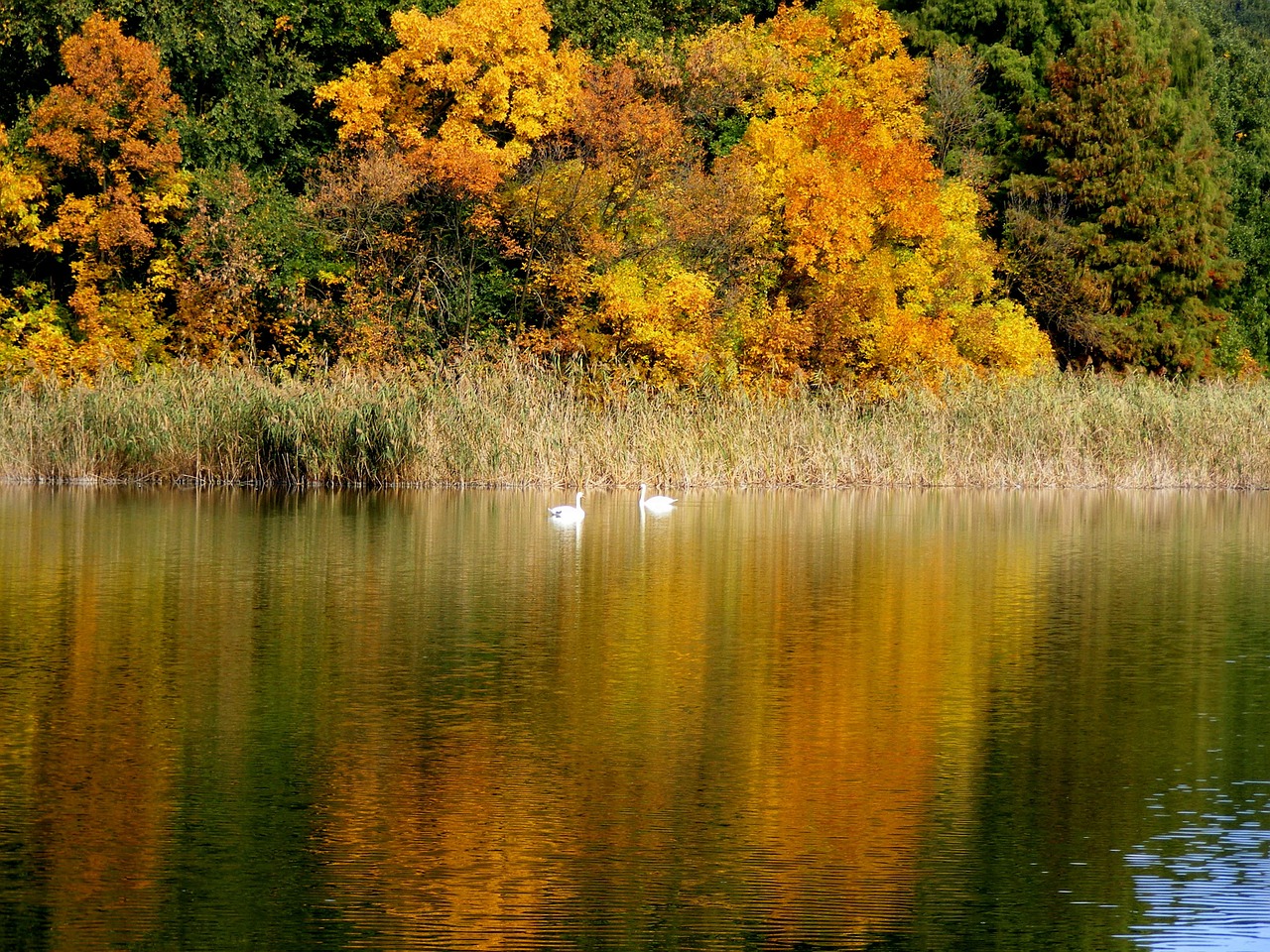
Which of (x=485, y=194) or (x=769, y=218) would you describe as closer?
(x=485, y=194)

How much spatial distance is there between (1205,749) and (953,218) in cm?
3188

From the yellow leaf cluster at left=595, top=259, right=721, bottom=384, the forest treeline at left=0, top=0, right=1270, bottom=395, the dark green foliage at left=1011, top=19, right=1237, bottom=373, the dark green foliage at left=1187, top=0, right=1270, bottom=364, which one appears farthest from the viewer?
the dark green foliage at left=1187, top=0, right=1270, bottom=364

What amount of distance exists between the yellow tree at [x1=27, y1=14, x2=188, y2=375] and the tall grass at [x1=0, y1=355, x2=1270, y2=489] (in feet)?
11.3

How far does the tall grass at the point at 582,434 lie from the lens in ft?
88.0

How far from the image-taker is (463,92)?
33.9 m

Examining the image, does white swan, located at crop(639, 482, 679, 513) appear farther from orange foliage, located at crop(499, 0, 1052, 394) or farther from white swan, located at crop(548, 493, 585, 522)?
orange foliage, located at crop(499, 0, 1052, 394)

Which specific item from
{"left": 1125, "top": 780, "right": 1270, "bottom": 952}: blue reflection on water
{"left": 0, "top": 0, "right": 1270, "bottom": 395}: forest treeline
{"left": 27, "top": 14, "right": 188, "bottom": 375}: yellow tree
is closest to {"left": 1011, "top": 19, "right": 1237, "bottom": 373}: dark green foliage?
{"left": 0, "top": 0, "right": 1270, "bottom": 395}: forest treeline

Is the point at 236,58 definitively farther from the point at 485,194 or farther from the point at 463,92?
the point at 485,194

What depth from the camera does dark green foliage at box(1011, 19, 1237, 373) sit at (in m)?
43.5

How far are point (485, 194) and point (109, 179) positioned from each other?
6.53m

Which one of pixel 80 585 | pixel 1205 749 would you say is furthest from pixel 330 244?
pixel 1205 749

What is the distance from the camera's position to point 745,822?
23.9ft

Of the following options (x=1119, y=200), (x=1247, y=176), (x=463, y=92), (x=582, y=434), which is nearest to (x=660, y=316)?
(x=463, y=92)

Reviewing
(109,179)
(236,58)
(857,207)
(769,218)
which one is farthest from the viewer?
(236,58)
